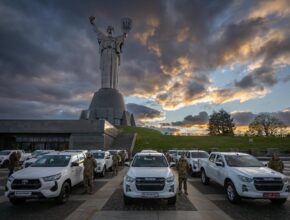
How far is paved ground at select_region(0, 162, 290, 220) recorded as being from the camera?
8422 millimetres

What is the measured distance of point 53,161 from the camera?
11820mm

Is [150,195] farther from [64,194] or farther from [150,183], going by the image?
[64,194]

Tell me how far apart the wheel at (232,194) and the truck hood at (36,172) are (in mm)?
6006

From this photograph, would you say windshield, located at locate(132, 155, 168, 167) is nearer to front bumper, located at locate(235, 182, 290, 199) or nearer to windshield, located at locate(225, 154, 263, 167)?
windshield, located at locate(225, 154, 263, 167)

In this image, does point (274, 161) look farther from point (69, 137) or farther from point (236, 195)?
point (69, 137)

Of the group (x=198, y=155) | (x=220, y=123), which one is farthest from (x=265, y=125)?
(x=198, y=155)

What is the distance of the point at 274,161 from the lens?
13.1 meters

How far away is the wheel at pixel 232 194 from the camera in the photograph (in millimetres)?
10134

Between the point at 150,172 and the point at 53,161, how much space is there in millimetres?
4229

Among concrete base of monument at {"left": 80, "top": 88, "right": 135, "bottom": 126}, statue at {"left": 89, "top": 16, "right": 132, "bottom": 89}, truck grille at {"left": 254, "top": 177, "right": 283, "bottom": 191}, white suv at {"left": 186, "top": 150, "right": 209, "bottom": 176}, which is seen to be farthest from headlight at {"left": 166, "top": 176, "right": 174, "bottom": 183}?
statue at {"left": 89, "top": 16, "right": 132, "bottom": 89}

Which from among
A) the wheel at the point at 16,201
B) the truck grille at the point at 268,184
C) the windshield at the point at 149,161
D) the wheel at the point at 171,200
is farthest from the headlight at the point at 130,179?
the truck grille at the point at 268,184

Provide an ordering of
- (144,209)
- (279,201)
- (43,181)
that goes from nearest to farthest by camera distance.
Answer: (144,209) → (43,181) → (279,201)

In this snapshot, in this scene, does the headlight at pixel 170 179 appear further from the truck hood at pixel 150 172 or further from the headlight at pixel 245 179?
the headlight at pixel 245 179

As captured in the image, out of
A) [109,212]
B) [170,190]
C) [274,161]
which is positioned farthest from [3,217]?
[274,161]
